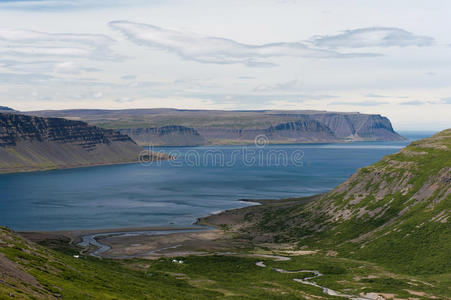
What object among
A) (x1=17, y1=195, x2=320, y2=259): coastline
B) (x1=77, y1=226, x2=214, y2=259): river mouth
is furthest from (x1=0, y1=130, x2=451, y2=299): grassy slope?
(x1=77, y1=226, x2=214, y2=259): river mouth

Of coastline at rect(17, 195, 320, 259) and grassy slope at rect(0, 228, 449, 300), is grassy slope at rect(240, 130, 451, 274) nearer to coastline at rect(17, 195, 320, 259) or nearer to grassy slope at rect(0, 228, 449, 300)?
grassy slope at rect(0, 228, 449, 300)

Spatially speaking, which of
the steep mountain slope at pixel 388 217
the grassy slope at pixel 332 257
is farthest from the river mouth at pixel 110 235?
the steep mountain slope at pixel 388 217

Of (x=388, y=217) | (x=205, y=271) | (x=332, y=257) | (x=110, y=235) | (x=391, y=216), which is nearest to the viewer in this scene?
(x=205, y=271)

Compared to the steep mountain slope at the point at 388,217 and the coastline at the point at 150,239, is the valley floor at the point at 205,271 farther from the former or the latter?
the steep mountain slope at the point at 388,217

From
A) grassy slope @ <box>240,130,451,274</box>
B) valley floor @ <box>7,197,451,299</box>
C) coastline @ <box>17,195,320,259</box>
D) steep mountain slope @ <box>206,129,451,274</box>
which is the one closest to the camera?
valley floor @ <box>7,197,451,299</box>

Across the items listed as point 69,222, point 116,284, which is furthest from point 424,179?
point 69,222

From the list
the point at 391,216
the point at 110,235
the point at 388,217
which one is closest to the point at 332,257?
the point at 388,217

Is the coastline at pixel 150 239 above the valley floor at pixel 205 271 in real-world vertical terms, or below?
below

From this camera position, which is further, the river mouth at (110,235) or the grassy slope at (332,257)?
the river mouth at (110,235)

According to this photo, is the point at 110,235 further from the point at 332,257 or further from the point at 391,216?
the point at 391,216

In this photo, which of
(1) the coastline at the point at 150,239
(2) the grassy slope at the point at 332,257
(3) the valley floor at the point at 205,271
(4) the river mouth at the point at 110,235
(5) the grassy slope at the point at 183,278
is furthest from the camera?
(4) the river mouth at the point at 110,235
